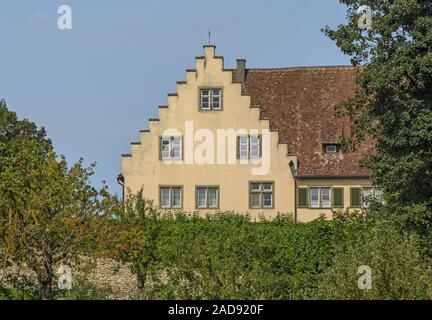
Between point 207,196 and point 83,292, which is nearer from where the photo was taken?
point 83,292

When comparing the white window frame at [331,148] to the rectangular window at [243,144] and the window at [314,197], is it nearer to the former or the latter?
the window at [314,197]

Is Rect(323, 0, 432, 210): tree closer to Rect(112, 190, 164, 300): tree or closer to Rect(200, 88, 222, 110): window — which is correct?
Rect(112, 190, 164, 300): tree

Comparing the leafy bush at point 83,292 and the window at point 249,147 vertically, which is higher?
the window at point 249,147

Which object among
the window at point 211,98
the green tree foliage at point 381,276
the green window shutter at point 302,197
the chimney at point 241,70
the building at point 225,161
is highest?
the chimney at point 241,70

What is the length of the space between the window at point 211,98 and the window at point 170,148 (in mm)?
2169

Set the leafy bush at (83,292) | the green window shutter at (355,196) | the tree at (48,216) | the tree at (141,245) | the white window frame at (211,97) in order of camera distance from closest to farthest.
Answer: the leafy bush at (83,292), the tree at (48,216), the tree at (141,245), the green window shutter at (355,196), the white window frame at (211,97)

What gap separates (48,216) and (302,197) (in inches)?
1143

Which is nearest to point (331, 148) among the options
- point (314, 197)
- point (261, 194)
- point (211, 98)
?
point (314, 197)

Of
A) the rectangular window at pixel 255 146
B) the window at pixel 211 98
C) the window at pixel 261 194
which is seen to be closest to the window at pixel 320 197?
the window at pixel 261 194

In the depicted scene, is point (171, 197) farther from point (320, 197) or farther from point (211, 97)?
point (320, 197)

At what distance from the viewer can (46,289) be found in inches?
1265

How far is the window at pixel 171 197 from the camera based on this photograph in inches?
2371

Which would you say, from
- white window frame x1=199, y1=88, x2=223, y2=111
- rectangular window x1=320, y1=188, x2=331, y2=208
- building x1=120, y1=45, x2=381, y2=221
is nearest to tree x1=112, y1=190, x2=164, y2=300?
building x1=120, y1=45, x2=381, y2=221
